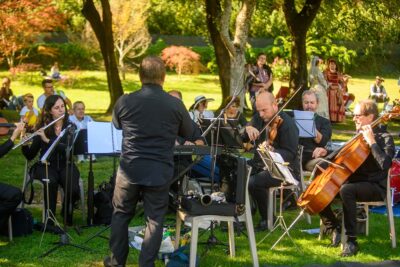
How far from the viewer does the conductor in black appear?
4676 millimetres

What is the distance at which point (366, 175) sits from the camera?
5941 mm

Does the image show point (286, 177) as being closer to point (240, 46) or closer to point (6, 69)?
point (240, 46)

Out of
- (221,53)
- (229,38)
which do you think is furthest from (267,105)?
(221,53)

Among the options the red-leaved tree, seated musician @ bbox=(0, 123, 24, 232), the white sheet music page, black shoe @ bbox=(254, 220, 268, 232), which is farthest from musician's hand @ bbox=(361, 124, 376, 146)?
the red-leaved tree

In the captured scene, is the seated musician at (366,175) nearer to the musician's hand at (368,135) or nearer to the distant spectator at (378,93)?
the musician's hand at (368,135)

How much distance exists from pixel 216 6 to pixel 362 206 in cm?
1002

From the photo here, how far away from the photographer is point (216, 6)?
51.7 feet

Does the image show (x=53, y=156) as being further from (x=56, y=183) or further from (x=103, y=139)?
(x=103, y=139)

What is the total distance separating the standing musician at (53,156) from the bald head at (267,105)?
194 centimetres

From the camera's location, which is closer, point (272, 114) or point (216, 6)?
point (272, 114)

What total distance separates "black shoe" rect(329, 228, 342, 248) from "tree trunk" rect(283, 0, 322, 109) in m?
9.81

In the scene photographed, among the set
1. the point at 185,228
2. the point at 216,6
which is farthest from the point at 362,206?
the point at 216,6

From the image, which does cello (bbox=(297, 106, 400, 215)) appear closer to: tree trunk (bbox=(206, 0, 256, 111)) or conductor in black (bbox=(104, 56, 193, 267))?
conductor in black (bbox=(104, 56, 193, 267))

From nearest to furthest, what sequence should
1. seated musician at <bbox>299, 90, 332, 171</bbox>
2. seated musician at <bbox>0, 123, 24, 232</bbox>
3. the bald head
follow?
seated musician at <bbox>0, 123, 24, 232</bbox>, the bald head, seated musician at <bbox>299, 90, 332, 171</bbox>
